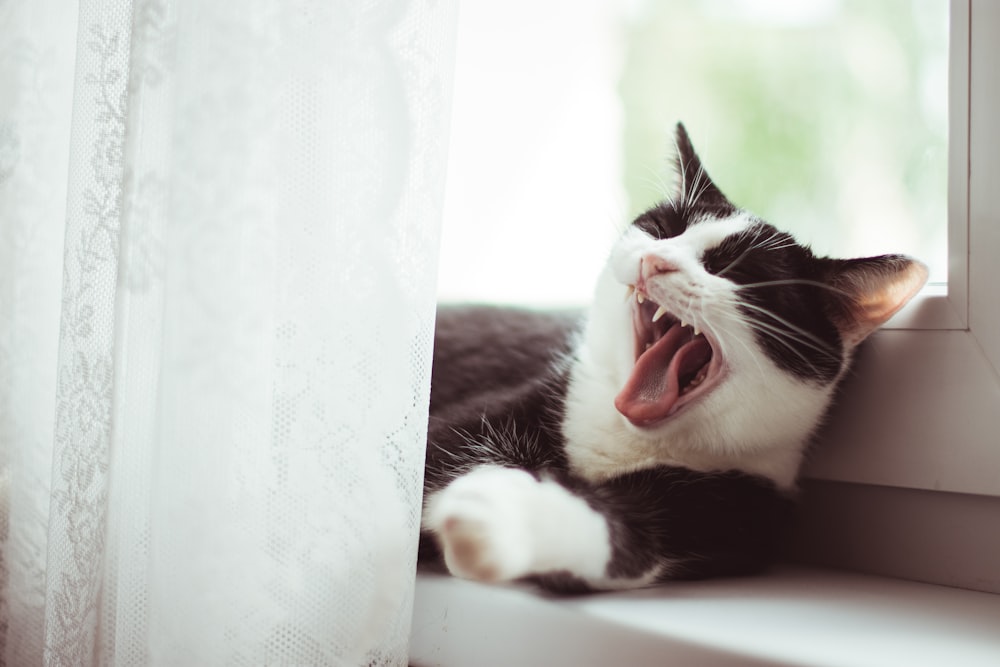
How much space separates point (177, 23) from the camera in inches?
25.0

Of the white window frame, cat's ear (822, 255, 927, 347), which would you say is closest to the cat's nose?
cat's ear (822, 255, 927, 347)

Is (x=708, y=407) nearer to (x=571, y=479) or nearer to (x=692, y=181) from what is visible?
(x=571, y=479)

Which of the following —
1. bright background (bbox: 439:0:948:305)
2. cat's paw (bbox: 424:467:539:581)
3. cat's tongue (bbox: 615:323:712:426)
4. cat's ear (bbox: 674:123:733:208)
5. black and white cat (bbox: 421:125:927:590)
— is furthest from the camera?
bright background (bbox: 439:0:948:305)

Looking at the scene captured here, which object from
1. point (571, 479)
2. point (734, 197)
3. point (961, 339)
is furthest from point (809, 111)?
point (571, 479)

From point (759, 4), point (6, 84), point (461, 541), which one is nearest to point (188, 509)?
point (461, 541)

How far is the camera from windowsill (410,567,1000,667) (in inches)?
22.9

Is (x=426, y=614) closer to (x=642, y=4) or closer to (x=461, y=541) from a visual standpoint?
(x=461, y=541)

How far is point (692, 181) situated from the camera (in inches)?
39.4

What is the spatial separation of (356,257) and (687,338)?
43 centimetres

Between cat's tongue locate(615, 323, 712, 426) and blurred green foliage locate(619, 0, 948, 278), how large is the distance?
0.23 metres

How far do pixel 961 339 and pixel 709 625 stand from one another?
0.41 meters

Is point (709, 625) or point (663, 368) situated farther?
point (663, 368)

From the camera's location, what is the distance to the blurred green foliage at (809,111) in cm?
90

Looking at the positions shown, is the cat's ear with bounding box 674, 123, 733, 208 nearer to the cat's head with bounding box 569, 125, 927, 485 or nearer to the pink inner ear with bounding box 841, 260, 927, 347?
the cat's head with bounding box 569, 125, 927, 485
